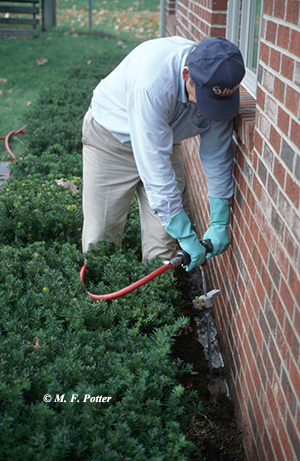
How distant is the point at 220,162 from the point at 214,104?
1.63 ft

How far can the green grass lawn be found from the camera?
9.30 meters

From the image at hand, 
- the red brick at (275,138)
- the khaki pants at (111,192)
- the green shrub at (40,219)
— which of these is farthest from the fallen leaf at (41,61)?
the red brick at (275,138)

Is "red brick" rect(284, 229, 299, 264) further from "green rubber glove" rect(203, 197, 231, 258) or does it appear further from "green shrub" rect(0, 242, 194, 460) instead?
"green rubber glove" rect(203, 197, 231, 258)

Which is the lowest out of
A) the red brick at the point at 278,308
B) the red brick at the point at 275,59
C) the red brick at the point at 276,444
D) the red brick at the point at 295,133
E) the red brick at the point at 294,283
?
the red brick at the point at 276,444

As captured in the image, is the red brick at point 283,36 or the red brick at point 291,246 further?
the red brick at point 283,36

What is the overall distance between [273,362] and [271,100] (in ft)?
3.47

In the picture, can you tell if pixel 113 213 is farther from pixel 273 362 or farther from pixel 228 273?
pixel 273 362

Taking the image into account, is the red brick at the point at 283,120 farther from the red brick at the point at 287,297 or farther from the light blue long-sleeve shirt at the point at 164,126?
the light blue long-sleeve shirt at the point at 164,126

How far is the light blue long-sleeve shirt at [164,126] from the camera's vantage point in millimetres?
2877

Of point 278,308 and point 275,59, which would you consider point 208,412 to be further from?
point 275,59

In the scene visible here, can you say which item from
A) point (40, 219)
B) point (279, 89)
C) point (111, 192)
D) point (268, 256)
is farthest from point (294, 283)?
point (40, 219)

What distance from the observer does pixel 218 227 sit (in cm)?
314

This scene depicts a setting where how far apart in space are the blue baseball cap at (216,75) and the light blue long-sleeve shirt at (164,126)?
20cm

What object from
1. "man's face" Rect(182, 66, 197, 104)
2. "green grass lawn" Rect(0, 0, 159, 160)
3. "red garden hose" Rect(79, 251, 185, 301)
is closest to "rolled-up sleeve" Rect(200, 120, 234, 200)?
"man's face" Rect(182, 66, 197, 104)
